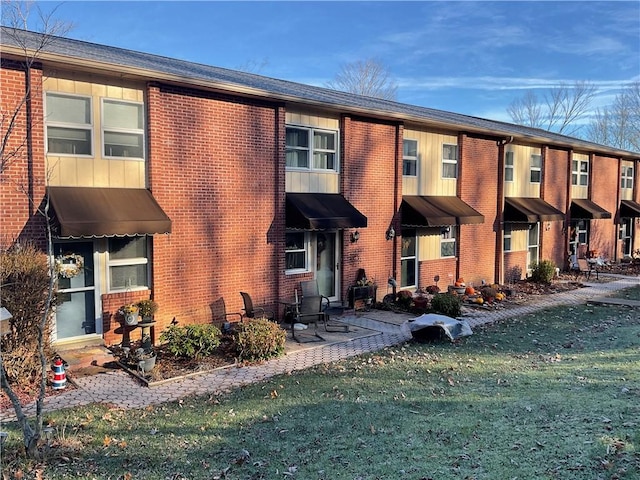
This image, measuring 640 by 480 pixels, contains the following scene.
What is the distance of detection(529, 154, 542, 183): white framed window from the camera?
19.7 m

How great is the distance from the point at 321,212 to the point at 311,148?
1.85 m

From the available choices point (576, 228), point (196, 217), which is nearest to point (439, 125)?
point (196, 217)

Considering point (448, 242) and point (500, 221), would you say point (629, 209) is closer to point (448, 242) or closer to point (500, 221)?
point (500, 221)

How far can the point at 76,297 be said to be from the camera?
9.09 m

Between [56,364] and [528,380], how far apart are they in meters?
7.13

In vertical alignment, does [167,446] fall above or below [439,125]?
below

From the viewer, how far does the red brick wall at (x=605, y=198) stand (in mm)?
23328

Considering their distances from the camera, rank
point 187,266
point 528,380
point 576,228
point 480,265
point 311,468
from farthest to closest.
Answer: point 576,228 < point 480,265 < point 187,266 < point 528,380 < point 311,468

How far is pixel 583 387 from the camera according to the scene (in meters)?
7.02

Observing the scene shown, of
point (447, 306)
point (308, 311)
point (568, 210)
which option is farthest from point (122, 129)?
point (568, 210)

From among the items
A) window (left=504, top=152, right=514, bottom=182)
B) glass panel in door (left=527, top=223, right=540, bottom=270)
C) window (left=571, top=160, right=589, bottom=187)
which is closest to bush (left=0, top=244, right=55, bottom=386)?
window (left=504, top=152, right=514, bottom=182)

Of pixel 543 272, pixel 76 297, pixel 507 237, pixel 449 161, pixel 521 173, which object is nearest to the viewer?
pixel 76 297

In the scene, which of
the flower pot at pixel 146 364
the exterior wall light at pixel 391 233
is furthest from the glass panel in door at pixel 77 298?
the exterior wall light at pixel 391 233

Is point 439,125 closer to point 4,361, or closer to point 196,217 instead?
point 196,217
